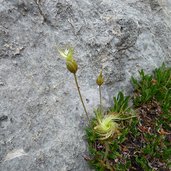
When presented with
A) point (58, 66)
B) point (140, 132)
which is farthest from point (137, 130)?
point (58, 66)

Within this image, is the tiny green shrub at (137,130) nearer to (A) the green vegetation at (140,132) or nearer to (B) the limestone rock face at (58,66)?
(A) the green vegetation at (140,132)

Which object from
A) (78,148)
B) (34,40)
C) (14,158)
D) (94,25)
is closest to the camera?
(14,158)

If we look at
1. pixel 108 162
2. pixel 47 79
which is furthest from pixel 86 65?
pixel 108 162

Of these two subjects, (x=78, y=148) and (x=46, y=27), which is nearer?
(x=78, y=148)

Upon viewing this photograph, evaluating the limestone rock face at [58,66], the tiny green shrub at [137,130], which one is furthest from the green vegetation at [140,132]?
the limestone rock face at [58,66]

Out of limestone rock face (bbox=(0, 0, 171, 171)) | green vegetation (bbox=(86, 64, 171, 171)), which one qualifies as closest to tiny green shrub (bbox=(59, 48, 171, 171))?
green vegetation (bbox=(86, 64, 171, 171))

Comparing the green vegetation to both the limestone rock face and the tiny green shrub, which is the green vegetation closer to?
the tiny green shrub

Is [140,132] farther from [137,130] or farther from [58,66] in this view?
[58,66]

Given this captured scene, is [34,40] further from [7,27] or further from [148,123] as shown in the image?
[148,123]
